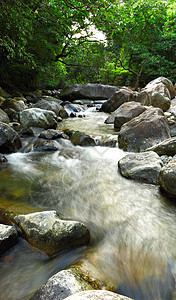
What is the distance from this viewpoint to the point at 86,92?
14695 mm

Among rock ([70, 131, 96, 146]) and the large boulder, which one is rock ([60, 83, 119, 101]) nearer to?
the large boulder

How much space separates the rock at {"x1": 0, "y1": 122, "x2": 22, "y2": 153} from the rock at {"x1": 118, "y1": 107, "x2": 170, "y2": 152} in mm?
3153

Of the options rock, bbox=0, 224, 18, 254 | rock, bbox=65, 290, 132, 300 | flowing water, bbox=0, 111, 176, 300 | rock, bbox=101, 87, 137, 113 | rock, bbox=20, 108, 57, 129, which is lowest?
flowing water, bbox=0, 111, 176, 300

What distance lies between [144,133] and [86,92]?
11.3 meters

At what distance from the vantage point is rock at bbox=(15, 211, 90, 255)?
169 cm

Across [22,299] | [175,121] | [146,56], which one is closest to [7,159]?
[22,299]

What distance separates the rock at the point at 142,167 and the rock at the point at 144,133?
3.36 ft

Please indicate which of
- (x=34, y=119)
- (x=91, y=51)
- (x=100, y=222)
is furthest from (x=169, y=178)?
(x=91, y=51)

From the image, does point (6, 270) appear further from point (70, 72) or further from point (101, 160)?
point (70, 72)

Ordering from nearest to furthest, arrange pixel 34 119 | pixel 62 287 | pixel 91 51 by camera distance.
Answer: pixel 62 287
pixel 34 119
pixel 91 51

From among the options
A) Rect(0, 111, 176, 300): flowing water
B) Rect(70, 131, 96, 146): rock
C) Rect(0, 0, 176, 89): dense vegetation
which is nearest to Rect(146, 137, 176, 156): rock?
Rect(0, 111, 176, 300): flowing water

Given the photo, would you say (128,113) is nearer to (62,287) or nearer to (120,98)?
(120,98)

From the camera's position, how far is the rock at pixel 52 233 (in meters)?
1.69

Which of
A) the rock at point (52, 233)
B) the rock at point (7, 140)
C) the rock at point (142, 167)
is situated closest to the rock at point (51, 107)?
the rock at point (7, 140)
